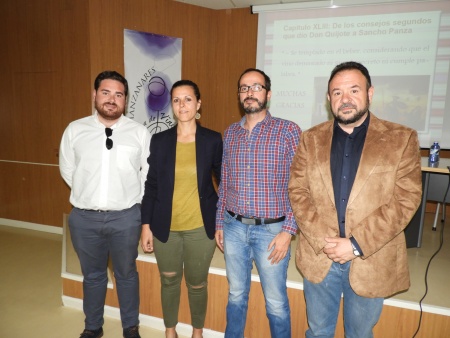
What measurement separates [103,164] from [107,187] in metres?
0.15

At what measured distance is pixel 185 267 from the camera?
6.69 ft

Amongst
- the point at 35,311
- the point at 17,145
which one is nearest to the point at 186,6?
the point at 17,145

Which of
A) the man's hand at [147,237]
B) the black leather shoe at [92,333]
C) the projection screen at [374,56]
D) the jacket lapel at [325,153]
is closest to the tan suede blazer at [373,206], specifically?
the jacket lapel at [325,153]

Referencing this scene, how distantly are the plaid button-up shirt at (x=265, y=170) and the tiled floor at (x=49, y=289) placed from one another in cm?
83

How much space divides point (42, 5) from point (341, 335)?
4.75 m

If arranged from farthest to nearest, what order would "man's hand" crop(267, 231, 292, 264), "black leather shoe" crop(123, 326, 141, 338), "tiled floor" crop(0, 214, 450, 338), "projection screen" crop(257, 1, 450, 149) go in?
"projection screen" crop(257, 1, 450, 149) → "tiled floor" crop(0, 214, 450, 338) → "black leather shoe" crop(123, 326, 141, 338) → "man's hand" crop(267, 231, 292, 264)

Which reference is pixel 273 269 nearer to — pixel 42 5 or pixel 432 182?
pixel 432 182

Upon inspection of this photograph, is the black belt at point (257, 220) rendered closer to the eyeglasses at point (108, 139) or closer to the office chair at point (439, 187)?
the eyeglasses at point (108, 139)

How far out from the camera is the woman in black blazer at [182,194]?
192 cm

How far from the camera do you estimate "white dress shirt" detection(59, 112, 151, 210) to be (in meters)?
2.04

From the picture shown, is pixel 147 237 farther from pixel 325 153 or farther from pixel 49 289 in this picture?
pixel 49 289

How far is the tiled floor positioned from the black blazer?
77cm

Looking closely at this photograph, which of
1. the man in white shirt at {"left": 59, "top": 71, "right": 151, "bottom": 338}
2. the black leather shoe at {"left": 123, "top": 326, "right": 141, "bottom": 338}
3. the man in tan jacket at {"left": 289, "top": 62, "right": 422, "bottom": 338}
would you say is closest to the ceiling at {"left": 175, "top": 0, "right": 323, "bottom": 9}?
the man in white shirt at {"left": 59, "top": 71, "right": 151, "bottom": 338}

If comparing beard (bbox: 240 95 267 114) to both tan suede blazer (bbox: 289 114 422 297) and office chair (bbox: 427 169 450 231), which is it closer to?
tan suede blazer (bbox: 289 114 422 297)
